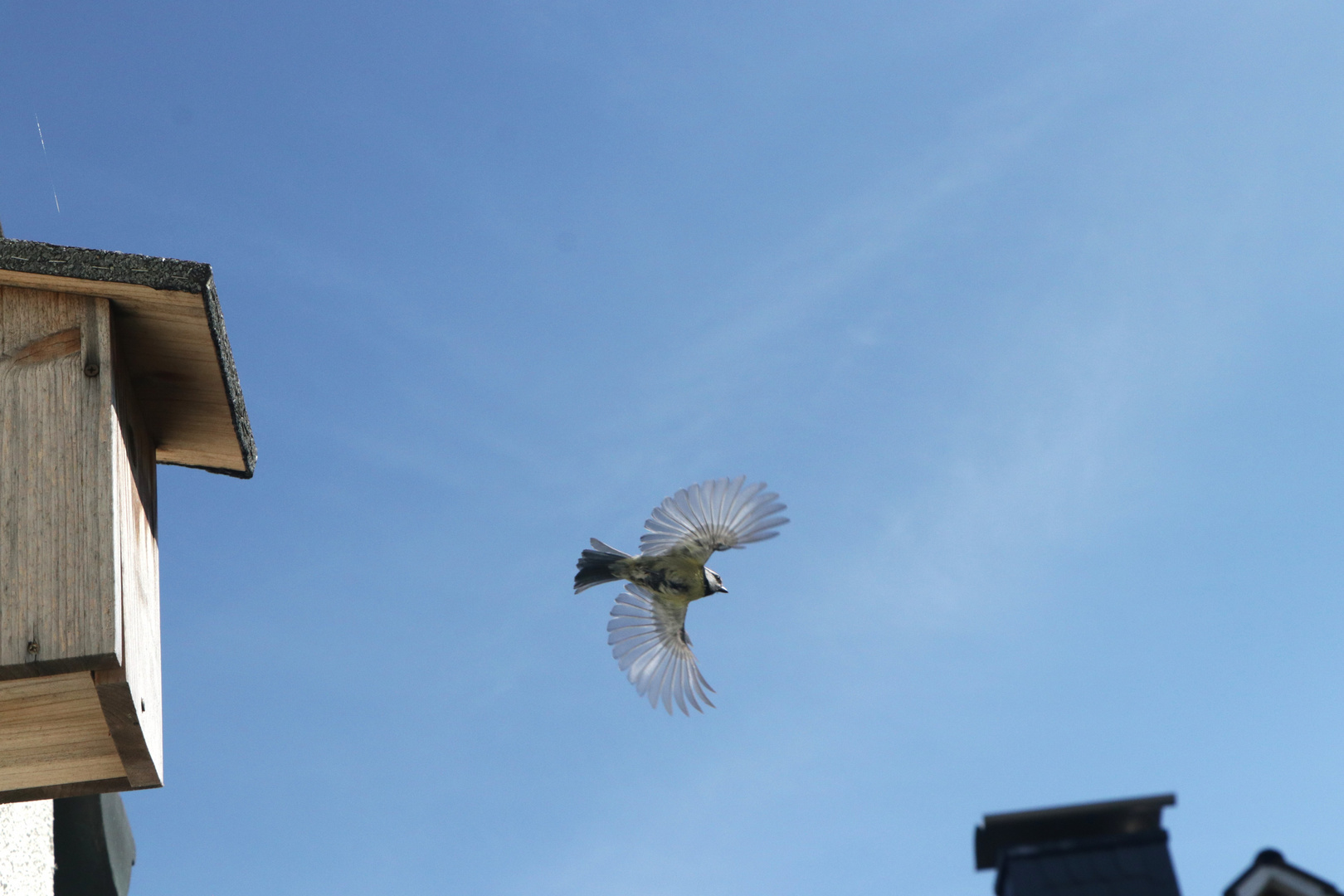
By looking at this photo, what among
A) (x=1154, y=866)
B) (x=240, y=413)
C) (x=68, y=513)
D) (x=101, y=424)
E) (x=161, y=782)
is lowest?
(x=1154, y=866)

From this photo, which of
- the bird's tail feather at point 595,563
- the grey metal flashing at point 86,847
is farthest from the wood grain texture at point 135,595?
the bird's tail feather at point 595,563

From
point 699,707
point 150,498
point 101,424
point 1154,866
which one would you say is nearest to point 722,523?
point 699,707

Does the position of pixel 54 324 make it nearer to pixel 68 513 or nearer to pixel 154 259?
pixel 154 259

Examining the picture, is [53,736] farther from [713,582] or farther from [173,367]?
[713,582]

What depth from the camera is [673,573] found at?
603 cm

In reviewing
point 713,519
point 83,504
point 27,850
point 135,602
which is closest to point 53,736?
point 135,602

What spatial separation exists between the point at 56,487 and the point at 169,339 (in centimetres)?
57

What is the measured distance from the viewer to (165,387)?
365 centimetres

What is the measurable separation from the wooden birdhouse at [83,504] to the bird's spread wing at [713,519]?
2.38 metres

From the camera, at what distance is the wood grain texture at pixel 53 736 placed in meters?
3.12

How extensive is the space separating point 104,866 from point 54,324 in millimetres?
2575

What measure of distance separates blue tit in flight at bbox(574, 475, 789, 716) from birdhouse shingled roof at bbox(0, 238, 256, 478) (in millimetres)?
2102

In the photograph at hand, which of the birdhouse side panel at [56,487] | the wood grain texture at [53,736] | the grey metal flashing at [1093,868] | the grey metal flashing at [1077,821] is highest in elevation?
the birdhouse side panel at [56,487]

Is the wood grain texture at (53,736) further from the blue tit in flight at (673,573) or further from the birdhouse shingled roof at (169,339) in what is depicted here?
the blue tit in flight at (673,573)
